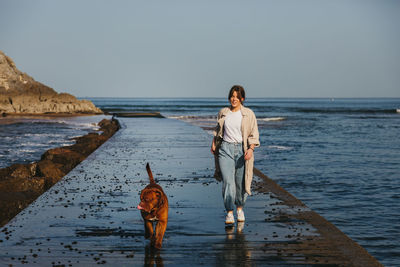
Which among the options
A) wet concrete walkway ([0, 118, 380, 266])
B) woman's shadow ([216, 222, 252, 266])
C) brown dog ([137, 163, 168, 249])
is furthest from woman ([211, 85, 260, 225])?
brown dog ([137, 163, 168, 249])

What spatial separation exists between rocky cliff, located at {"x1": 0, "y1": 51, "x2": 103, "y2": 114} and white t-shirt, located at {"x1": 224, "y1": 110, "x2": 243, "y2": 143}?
6648 cm

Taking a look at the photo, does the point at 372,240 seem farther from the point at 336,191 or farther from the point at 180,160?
the point at 180,160

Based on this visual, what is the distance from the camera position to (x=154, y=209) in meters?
5.25

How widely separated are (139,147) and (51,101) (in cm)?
5897

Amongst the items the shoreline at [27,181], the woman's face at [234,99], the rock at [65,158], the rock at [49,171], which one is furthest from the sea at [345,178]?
the rock at [49,171]

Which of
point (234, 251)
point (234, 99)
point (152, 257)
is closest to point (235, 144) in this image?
point (234, 99)

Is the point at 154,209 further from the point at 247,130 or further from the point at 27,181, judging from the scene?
the point at 27,181

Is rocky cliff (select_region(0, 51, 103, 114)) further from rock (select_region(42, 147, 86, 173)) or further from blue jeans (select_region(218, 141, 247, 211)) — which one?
blue jeans (select_region(218, 141, 247, 211))

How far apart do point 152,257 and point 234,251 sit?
903 mm

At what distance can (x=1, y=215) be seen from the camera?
7793 mm

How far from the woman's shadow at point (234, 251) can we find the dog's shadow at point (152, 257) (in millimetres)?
606

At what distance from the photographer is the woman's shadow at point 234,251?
5008mm

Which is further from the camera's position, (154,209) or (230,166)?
(230,166)

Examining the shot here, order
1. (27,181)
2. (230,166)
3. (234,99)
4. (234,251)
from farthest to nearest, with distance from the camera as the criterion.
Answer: (27,181) < (230,166) < (234,99) < (234,251)
